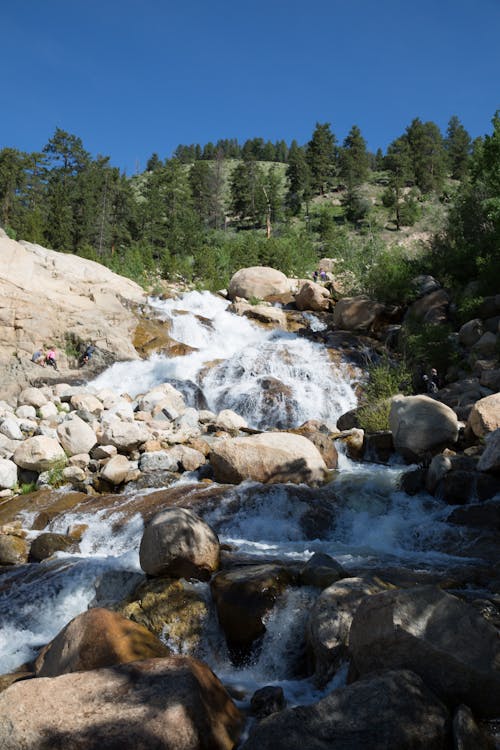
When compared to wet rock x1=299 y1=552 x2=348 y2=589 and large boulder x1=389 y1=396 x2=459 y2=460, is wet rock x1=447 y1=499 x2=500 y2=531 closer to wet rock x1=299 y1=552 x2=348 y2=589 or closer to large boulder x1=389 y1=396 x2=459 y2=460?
large boulder x1=389 y1=396 x2=459 y2=460

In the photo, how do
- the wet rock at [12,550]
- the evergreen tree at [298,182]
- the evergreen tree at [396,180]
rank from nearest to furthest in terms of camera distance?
the wet rock at [12,550]
the evergreen tree at [396,180]
the evergreen tree at [298,182]

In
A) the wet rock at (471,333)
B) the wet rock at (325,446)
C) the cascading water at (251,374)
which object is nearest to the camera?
the wet rock at (325,446)

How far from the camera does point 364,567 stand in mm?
6160

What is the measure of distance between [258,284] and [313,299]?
312cm

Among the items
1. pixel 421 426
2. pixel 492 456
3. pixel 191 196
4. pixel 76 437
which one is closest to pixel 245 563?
pixel 492 456

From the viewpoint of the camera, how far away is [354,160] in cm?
5638

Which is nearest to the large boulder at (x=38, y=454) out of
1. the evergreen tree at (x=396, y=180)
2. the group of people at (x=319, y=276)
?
the group of people at (x=319, y=276)

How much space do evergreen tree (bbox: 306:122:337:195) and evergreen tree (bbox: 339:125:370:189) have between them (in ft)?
5.41

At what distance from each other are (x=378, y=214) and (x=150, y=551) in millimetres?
48388

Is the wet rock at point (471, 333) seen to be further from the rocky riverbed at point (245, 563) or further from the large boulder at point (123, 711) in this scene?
the large boulder at point (123, 711)

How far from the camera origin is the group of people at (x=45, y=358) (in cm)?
1517

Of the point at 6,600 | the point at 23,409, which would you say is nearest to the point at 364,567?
the point at 6,600

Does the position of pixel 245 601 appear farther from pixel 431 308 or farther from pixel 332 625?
pixel 431 308

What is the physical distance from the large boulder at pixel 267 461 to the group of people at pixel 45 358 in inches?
298
